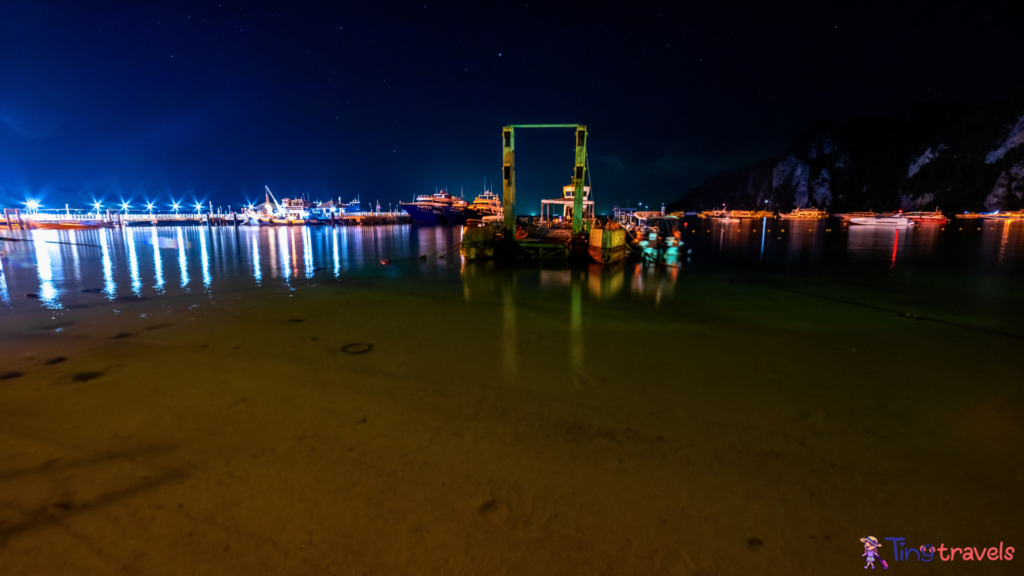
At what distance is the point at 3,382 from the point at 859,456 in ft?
38.5

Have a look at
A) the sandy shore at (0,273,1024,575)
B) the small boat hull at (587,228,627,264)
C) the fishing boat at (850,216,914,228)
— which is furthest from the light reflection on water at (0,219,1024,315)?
the fishing boat at (850,216,914,228)

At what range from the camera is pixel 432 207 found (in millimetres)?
80938

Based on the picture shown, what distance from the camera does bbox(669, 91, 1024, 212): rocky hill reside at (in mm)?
92688

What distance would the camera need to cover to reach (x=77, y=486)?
3.93 metres

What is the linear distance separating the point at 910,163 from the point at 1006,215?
124ft

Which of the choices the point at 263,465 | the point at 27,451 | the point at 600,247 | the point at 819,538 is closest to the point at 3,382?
the point at 27,451

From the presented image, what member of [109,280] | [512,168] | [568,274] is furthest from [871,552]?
[109,280]

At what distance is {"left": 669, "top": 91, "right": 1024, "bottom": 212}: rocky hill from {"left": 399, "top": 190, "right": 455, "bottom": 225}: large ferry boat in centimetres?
11986

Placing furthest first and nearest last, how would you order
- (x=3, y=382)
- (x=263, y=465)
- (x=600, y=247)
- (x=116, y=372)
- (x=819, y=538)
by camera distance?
(x=600, y=247), (x=116, y=372), (x=3, y=382), (x=263, y=465), (x=819, y=538)

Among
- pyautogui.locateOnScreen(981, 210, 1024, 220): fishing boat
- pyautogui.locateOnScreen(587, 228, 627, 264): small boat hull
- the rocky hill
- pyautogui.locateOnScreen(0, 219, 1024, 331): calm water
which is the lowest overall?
pyautogui.locateOnScreen(0, 219, 1024, 331): calm water

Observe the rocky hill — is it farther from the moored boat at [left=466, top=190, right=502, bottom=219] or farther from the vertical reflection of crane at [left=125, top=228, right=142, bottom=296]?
the vertical reflection of crane at [left=125, top=228, right=142, bottom=296]

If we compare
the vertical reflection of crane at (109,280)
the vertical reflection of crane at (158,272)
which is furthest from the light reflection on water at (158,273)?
the vertical reflection of crane at (109,280)

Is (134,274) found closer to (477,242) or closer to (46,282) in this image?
(46,282)

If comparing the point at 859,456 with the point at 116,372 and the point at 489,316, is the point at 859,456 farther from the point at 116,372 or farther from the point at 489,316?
the point at 116,372
